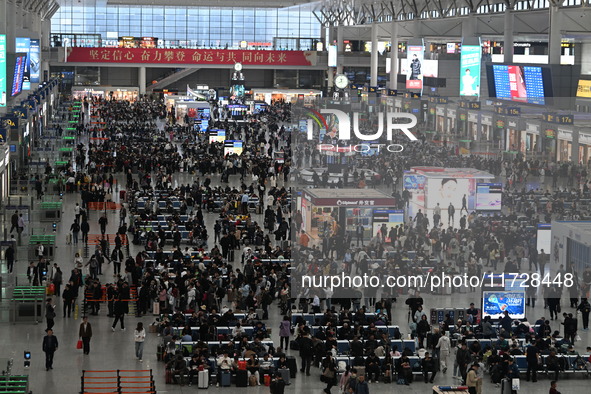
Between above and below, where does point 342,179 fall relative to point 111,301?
above

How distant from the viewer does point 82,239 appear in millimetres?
35500

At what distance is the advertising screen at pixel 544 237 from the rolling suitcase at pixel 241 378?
274 inches

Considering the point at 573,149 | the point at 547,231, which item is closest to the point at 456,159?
the point at 547,231

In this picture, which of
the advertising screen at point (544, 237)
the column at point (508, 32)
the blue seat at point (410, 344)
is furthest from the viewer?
the column at point (508, 32)

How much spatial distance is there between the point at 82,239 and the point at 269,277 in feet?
34.0

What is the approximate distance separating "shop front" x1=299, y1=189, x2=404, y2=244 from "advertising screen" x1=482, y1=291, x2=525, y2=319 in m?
3.33

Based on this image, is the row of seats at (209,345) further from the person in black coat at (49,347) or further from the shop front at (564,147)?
the shop front at (564,147)

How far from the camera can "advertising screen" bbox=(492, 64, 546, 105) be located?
40.7 meters

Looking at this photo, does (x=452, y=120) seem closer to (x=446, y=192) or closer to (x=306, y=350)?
(x=446, y=192)

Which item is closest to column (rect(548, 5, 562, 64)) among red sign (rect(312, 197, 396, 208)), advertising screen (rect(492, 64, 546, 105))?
advertising screen (rect(492, 64, 546, 105))

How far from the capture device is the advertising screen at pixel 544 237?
23016mm

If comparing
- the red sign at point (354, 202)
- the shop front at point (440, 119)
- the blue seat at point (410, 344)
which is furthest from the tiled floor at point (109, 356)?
the shop front at point (440, 119)

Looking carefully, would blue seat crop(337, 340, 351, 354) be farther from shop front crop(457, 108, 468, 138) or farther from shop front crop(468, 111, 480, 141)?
shop front crop(457, 108, 468, 138)

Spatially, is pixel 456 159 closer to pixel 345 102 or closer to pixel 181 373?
pixel 345 102
